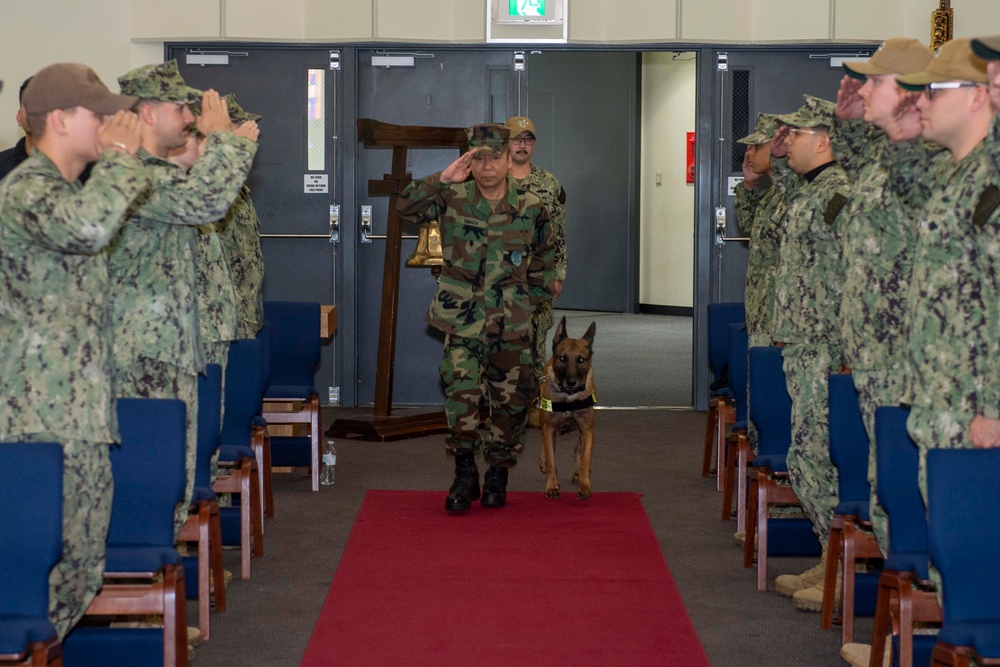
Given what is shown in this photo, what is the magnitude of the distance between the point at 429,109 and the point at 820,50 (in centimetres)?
288

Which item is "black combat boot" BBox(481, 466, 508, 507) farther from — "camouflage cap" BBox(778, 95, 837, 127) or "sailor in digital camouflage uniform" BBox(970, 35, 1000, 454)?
"sailor in digital camouflage uniform" BBox(970, 35, 1000, 454)

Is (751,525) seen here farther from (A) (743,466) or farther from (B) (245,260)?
(B) (245,260)

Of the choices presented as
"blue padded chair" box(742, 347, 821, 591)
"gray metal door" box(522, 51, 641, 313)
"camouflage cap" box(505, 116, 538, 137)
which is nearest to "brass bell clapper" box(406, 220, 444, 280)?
"camouflage cap" box(505, 116, 538, 137)

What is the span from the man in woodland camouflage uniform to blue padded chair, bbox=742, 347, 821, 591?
151 cm

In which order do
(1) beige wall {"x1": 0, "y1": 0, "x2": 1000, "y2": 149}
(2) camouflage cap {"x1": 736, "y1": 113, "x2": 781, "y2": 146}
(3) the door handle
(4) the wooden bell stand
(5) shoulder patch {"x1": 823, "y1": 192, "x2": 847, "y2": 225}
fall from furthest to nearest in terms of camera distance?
(3) the door handle
(1) beige wall {"x1": 0, "y1": 0, "x2": 1000, "y2": 149}
(4) the wooden bell stand
(2) camouflage cap {"x1": 736, "y1": 113, "x2": 781, "y2": 146}
(5) shoulder patch {"x1": 823, "y1": 192, "x2": 847, "y2": 225}

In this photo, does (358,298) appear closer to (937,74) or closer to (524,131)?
(524,131)

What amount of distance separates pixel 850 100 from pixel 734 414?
247cm

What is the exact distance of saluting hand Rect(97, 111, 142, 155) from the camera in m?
2.94

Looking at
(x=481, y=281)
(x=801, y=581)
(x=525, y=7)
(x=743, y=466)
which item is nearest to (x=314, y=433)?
(x=481, y=281)

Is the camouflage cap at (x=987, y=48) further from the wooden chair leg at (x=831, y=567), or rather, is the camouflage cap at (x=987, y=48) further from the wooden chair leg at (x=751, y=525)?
the wooden chair leg at (x=751, y=525)

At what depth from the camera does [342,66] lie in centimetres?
871

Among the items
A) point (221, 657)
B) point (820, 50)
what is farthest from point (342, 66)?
point (221, 657)

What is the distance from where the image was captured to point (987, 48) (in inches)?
104

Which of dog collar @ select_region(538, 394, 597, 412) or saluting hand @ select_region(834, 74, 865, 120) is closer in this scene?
saluting hand @ select_region(834, 74, 865, 120)
